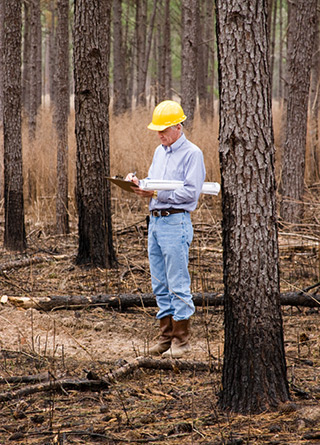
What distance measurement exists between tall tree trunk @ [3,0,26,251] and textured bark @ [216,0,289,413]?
17.8 feet

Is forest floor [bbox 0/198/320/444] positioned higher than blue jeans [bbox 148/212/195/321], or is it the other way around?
blue jeans [bbox 148/212/195/321]

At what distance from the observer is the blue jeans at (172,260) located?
432 centimetres

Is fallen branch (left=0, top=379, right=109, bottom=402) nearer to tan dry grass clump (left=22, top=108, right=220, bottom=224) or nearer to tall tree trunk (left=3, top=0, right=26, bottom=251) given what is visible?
tall tree trunk (left=3, top=0, right=26, bottom=251)

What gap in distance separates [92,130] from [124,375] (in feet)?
12.1

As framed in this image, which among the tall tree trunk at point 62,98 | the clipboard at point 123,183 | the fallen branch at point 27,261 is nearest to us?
the clipboard at point 123,183

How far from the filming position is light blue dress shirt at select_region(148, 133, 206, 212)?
14.0 ft

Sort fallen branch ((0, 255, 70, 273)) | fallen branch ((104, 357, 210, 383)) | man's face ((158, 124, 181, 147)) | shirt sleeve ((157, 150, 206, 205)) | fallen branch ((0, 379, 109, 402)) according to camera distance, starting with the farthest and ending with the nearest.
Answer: fallen branch ((0, 255, 70, 273)), man's face ((158, 124, 181, 147)), shirt sleeve ((157, 150, 206, 205)), fallen branch ((104, 357, 210, 383)), fallen branch ((0, 379, 109, 402))

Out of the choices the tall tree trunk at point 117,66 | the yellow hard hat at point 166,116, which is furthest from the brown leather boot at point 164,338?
the tall tree trunk at point 117,66

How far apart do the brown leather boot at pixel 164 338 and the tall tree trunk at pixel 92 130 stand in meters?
2.22

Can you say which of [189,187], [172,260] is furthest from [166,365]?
[189,187]

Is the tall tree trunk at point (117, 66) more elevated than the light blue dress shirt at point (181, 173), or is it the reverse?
the tall tree trunk at point (117, 66)

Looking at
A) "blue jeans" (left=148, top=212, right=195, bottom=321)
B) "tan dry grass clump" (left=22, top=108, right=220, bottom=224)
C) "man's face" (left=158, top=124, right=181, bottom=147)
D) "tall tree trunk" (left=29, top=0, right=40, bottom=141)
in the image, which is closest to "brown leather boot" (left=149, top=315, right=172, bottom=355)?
"blue jeans" (left=148, top=212, right=195, bottom=321)

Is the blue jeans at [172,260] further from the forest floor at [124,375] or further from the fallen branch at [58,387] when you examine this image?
the fallen branch at [58,387]

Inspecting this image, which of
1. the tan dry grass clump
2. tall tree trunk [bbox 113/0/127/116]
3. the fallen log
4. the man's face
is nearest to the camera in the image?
the man's face
